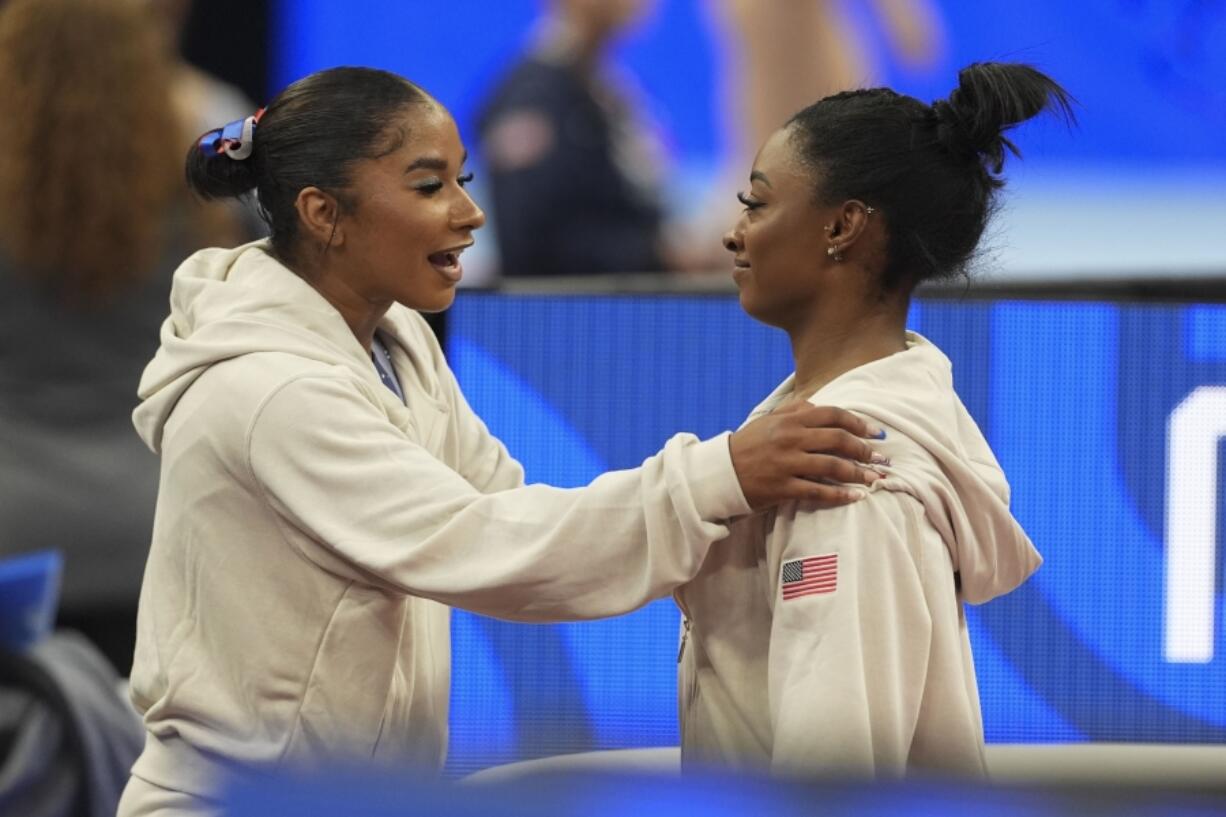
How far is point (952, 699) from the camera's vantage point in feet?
6.60

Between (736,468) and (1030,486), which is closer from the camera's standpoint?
(736,468)

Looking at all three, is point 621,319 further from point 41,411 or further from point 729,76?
point 729,76

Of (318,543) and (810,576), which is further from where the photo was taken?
(318,543)

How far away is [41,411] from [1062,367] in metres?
1.98

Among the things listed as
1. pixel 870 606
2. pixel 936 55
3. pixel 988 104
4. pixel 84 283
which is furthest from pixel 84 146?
pixel 936 55

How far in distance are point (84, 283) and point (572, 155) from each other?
197 cm

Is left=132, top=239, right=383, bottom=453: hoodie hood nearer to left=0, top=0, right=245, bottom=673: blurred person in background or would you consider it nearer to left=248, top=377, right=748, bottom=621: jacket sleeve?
left=248, top=377, right=748, bottom=621: jacket sleeve

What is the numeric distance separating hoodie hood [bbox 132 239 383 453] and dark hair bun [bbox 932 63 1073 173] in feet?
2.57

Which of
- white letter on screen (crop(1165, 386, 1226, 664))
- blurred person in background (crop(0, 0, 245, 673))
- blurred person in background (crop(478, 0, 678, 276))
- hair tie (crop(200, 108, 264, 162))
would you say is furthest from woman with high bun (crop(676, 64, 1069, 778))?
blurred person in background (crop(478, 0, 678, 276))

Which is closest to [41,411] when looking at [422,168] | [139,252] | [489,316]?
[139,252]

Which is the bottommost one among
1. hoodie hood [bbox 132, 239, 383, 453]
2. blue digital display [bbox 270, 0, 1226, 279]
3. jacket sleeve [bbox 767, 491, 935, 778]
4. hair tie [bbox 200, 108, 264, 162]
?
jacket sleeve [bbox 767, 491, 935, 778]

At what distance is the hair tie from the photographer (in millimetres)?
2361

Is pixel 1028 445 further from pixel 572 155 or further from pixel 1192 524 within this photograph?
pixel 572 155

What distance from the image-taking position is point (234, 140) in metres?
2.36
